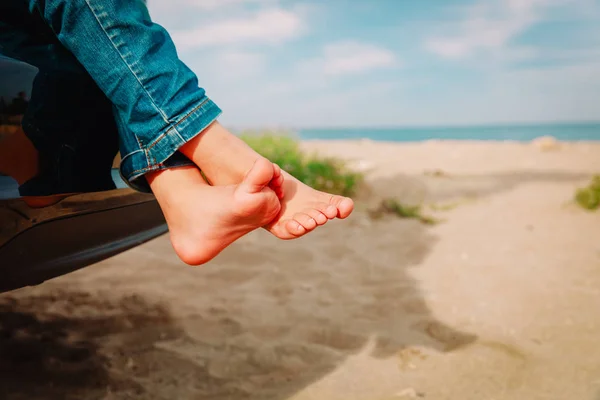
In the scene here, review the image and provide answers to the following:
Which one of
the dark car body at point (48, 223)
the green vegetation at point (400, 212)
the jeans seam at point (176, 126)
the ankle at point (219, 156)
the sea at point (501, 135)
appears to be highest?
the jeans seam at point (176, 126)

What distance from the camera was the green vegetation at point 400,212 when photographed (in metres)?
3.62

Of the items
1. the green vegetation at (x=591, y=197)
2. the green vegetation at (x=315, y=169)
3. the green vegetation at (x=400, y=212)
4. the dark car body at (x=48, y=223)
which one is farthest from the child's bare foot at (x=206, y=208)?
the green vegetation at (x=591, y=197)

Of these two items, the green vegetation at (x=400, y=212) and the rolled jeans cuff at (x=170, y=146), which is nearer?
the rolled jeans cuff at (x=170, y=146)

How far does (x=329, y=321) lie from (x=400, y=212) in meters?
1.99

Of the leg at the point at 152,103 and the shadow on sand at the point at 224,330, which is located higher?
the leg at the point at 152,103

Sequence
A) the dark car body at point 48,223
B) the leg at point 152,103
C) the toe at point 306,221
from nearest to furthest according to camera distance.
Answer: the dark car body at point 48,223, the leg at point 152,103, the toe at point 306,221

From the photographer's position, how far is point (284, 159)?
4281 mm

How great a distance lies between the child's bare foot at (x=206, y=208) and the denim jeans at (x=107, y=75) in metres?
0.06

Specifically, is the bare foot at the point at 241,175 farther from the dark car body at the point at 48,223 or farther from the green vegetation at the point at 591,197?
the green vegetation at the point at 591,197

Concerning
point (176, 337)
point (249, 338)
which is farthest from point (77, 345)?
point (249, 338)

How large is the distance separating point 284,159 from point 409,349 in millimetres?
2784

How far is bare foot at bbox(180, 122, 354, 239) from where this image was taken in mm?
1191

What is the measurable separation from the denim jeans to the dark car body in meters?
0.06

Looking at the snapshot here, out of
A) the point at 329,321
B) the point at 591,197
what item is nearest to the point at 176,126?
the point at 329,321
